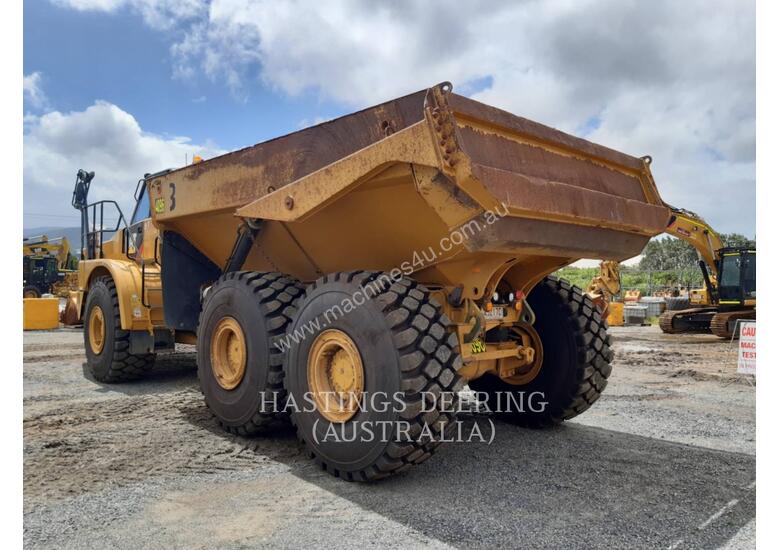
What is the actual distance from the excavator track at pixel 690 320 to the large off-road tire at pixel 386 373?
15339 mm

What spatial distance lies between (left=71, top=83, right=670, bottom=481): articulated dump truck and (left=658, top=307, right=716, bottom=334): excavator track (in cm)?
1354

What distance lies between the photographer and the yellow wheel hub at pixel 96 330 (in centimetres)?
731

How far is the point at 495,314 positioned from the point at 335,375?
1325 mm

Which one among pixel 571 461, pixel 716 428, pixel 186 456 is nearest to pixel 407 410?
pixel 571 461

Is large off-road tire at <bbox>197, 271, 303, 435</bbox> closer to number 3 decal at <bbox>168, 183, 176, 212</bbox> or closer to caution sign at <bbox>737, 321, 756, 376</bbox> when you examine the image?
number 3 decal at <bbox>168, 183, 176, 212</bbox>

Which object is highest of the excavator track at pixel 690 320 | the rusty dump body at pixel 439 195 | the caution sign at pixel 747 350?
the rusty dump body at pixel 439 195

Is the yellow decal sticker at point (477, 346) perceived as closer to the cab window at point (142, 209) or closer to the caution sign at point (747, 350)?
the caution sign at point (747, 350)

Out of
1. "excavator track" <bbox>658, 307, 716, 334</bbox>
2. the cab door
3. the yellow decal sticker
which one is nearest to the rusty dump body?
the yellow decal sticker

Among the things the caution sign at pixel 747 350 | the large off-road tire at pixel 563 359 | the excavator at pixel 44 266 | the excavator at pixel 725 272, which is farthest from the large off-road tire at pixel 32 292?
the caution sign at pixel 747 350

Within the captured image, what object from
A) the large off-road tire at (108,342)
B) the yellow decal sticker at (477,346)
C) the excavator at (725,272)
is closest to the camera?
the yellow decal sticker at (477,346)

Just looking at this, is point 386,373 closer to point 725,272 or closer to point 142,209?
point 142,209

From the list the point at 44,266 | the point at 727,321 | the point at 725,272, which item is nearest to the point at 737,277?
the point at 725,272

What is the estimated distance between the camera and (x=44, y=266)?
90.9ft

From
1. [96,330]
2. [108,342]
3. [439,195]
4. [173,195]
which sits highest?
[173,195]
